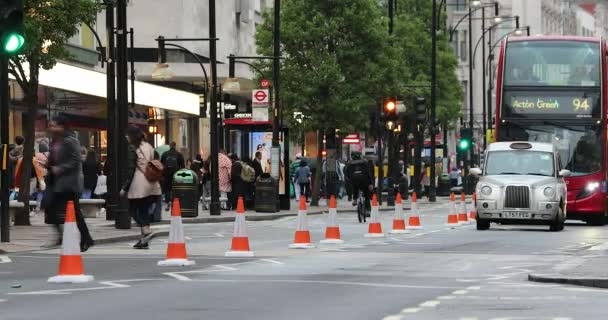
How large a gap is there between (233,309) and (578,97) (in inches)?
1052

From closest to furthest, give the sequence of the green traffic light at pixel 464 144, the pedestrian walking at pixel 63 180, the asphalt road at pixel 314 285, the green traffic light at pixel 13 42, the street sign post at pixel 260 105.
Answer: the asphalt road at pixel 314 285, the green traffic light at pixel 13 42, the pedestrian walking at pixel 63 180, the street sign post at pixel 260 105, the green traffic light at pixel 464 144

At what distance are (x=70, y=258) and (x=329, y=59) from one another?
39073 millimetres

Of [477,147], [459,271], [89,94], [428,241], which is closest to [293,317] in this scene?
[459,271]

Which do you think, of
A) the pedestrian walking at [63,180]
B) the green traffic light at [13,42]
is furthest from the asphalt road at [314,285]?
the green traffic light at [13,42]

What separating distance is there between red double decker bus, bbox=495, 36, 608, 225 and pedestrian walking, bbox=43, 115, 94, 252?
18.2m

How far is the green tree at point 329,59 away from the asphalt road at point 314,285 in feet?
93.6

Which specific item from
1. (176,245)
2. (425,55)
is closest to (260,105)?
(176,245)

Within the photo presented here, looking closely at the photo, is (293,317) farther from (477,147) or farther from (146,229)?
(477,147)

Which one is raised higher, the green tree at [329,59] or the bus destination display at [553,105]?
the green tree at [329,59]

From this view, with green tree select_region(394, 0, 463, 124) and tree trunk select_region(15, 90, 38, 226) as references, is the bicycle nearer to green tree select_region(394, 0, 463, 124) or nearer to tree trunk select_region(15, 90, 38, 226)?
tree trunk select_region(15, 90, 38, 226)

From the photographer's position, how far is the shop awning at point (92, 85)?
4381 centimetres

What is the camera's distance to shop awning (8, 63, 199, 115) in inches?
1725

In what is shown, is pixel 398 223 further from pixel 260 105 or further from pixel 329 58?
pixel 329 58

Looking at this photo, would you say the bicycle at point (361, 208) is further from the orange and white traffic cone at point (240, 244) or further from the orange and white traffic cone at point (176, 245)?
the orange and white traffic cone at point (176, 245)
